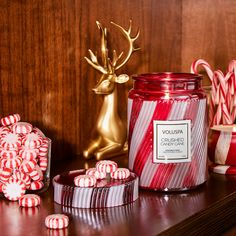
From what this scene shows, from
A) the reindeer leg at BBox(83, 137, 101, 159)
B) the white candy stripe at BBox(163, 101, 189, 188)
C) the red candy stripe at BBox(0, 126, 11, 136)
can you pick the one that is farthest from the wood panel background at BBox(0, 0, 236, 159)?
the white candy stripe at BBox(163, 101, 189, 188)

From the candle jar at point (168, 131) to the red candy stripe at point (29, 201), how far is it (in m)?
0.23

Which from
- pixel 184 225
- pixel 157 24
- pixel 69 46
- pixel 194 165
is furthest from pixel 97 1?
pixel 184 225

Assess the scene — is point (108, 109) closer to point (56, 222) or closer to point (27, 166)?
point (27, 166)

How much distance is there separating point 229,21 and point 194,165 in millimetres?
870

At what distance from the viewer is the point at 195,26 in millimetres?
2082

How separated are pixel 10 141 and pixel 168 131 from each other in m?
0.30

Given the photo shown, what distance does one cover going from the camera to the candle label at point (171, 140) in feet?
4.15

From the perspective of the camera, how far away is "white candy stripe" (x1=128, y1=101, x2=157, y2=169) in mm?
1275

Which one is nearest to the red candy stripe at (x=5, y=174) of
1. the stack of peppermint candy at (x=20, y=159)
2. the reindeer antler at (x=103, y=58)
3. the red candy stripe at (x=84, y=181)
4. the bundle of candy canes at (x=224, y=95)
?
the stack of peppermint candy at (x=20, y=159)

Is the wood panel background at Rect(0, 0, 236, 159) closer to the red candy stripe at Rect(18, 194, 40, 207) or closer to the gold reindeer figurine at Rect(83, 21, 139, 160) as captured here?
the gold reindeer figurine at Rect(83, 21, 139, 160)

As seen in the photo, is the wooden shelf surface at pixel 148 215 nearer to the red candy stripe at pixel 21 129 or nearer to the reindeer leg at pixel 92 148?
the red candy stripe at pixel 21 129

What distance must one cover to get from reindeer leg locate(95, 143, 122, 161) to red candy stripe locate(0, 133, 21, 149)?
389 millimetres

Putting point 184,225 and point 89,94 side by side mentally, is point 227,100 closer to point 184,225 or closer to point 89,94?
point 89,94

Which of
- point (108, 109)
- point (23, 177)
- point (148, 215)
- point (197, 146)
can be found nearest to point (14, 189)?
point (23, 177)
